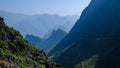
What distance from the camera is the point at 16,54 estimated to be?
70812 mm

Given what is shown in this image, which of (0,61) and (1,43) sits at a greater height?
(1,43)

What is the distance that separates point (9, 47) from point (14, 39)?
610 centimetres

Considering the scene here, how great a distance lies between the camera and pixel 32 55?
76.6 metres

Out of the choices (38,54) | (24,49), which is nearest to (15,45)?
(24,49)

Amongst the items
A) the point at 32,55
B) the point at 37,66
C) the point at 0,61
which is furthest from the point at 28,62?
the point at 0,61

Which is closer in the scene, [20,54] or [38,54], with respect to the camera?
[20,54]

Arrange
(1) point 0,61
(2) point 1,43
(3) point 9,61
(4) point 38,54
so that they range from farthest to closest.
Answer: (4) point 38,54 → (2) point 1,43 → (3) point 9,61 → (1) point 0,61

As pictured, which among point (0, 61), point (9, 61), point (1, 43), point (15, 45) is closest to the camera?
point (0, 61)

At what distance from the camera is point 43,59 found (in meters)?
78.5

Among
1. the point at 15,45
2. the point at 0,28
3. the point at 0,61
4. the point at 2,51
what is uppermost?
the point at 0,28

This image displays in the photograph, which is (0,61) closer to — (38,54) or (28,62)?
(28,62)

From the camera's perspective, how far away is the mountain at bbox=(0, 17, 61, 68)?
62656 mm

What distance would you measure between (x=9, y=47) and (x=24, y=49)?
213 inches

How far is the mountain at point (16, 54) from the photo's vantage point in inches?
2467
